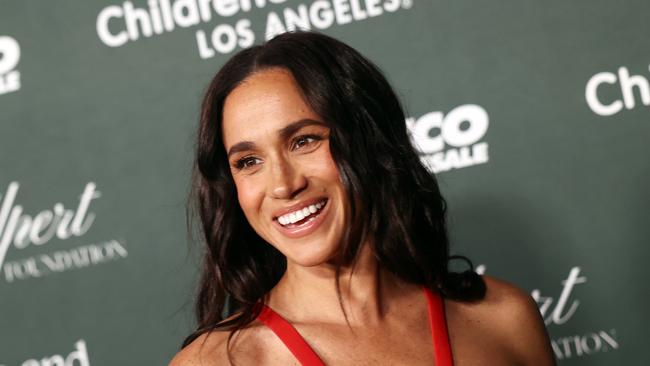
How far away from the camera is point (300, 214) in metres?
1.52

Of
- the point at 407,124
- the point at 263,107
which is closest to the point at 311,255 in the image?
the point at 263,107

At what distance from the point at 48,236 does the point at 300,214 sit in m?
1.31

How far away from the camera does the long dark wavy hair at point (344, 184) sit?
5.12ft

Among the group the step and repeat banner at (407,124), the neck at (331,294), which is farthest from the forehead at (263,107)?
the step and repeat banner at (407,124)

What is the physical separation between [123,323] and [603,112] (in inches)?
56.9

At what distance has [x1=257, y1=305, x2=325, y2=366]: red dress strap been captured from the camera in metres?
1.56

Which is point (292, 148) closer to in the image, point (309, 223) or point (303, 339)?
point (309, 223)

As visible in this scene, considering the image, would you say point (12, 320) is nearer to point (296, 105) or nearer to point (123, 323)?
point (123, 323)

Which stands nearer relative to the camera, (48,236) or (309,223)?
(309,223)

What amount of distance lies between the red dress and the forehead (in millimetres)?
308

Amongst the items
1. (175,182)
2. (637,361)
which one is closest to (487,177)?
(637,361)

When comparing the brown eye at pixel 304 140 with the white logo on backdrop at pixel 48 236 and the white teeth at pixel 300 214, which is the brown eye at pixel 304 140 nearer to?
Answer: the white teeth at pixel 300 214

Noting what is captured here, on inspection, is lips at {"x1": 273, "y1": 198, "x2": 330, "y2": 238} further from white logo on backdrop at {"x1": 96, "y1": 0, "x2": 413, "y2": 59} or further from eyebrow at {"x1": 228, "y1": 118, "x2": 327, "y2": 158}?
white logo on backdrop at {"x1": 96, "y1": 0, "x2": 413, "y2": 59}

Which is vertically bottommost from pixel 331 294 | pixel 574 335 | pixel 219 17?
pixel 574 335
